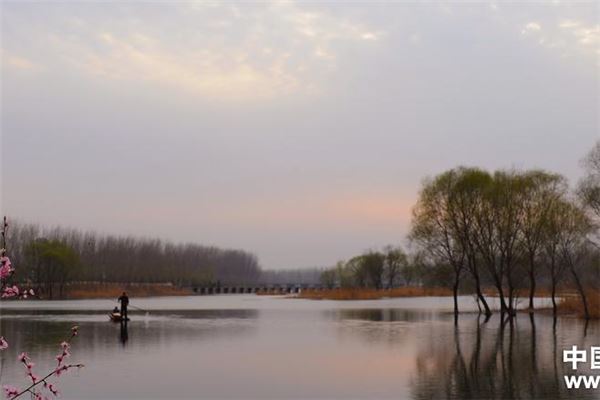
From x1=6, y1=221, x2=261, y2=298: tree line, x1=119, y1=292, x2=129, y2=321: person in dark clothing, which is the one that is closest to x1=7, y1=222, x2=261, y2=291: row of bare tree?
x1=6, y1=221, x2=261, y2=298: tree line

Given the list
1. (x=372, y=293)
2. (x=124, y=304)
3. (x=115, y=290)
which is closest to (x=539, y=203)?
(x=124, y=304)

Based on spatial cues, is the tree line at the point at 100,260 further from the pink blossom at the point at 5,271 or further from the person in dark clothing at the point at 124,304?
the pink blossom at the point at 5,271

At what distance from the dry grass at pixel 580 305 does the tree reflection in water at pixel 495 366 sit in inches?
481

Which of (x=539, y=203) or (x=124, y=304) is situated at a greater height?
(x=539, y=203)

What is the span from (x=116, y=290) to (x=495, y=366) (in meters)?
92.6

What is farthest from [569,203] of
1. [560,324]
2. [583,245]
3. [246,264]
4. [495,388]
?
[246,264]

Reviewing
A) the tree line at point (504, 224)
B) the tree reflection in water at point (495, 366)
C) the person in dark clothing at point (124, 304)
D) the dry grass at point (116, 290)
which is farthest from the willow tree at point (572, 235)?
the dry grass at point (116, 290)

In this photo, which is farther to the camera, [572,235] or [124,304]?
[572,235]

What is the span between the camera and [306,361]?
19.6 meters

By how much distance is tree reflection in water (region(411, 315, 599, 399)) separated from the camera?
1374 centimetres

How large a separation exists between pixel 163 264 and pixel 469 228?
291ft

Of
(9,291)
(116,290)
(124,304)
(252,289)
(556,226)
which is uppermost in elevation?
(556,226)

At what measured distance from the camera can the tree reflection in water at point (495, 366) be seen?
13741mm

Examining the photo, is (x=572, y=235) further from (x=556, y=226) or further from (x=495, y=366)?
(x=495, y=366)
